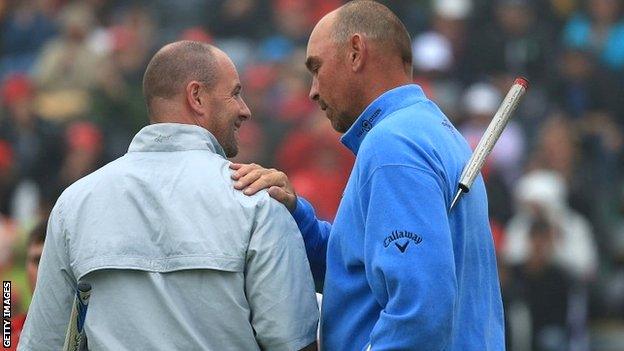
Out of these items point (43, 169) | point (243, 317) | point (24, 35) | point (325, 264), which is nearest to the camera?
point (243, 317)

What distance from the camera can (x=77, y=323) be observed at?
14.3 ft

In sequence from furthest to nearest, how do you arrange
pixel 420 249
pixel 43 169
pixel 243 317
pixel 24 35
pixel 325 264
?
1. pixel 24 35
2. pixel 43 169
3. pixel 325 264
4. pixel 243 317
5. pixel 420 249

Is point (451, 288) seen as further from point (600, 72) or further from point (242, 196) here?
point (600, 72)

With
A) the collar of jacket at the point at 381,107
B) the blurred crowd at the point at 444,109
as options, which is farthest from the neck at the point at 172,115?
the blurred crowd at the point at 444,109

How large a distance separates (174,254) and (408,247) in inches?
28.7

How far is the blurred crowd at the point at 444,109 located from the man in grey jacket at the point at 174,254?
5700mm

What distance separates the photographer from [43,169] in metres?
12.6

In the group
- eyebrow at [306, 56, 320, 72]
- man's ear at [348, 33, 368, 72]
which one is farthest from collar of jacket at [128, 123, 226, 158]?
man's ear at [348, 33, 368, 72]

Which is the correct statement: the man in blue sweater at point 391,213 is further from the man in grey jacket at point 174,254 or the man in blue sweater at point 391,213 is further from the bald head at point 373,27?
the man in grey jacket at point 174,254

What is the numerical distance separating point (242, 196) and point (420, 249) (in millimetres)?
642

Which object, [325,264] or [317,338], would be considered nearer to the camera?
[317,338]

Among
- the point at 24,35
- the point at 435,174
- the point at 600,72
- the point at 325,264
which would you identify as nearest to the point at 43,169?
the point at 24,35

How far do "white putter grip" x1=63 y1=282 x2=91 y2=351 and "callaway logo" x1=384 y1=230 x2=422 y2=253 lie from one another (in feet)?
3.21

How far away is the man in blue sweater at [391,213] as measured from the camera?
396cm
